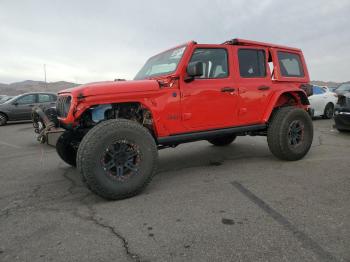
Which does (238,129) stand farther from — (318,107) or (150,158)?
(318,107)

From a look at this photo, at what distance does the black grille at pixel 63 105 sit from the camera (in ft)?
13.4

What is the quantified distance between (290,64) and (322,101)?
7435 mm

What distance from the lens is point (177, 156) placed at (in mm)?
6223

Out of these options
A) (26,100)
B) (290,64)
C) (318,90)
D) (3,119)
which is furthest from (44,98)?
(318,90)

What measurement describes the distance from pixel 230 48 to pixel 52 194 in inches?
133

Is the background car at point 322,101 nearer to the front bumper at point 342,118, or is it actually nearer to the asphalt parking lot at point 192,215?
the front bumper at point 342,118

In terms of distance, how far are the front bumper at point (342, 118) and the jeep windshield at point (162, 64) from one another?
5457 mm

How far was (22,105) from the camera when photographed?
13961 mm

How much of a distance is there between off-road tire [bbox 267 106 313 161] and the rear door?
327 millimetres

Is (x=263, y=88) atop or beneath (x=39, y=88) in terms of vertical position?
beneath

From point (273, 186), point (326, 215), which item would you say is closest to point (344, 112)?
point (273, 186)

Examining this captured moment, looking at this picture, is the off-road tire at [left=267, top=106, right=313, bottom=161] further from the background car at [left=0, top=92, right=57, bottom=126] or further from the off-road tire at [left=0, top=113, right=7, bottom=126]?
the off-road tire at [left=0, top=113, right=7, bottom=126]

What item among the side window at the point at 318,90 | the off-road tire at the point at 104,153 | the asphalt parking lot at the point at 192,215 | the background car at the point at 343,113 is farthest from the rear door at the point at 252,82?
the side window at the point at 318,90

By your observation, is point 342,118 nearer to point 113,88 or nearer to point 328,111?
point 328,111
